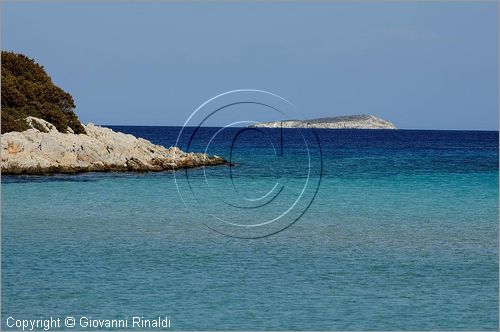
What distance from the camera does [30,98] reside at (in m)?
51.4

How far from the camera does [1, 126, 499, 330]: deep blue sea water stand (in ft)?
48.6

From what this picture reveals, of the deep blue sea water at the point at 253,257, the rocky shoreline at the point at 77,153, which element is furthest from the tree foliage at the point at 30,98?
the deep blue sea water at the point at 253,257

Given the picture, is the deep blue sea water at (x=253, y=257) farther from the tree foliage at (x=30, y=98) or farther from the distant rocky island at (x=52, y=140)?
the tree foliage at (x=30, y=98)

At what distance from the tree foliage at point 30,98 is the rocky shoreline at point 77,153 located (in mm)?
1100

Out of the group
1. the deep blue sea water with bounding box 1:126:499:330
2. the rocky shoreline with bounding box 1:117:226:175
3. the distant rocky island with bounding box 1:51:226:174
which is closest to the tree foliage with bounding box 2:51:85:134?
the distant rocky island with bounding box 1:51:226:174

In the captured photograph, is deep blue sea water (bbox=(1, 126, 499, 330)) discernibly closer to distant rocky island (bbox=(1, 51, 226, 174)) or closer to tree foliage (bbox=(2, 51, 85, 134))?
distant rocky island (bbox=(1, 51, 226, 174))

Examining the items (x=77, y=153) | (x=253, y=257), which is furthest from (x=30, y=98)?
(x=253, y=257)

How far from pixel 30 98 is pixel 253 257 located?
35.4m

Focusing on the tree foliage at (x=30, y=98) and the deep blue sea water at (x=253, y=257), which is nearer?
the deep blue sea water at (x=253, y=257)

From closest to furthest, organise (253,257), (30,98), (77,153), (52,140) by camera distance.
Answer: (253,257), (52,140), (77,153), (30,98)

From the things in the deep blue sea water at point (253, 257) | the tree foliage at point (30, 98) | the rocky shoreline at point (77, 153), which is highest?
the tree foliage at point (30, 98)

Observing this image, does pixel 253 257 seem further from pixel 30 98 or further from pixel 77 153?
pixel 30 98

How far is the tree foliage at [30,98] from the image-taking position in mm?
47906

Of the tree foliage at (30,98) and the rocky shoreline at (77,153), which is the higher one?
the tree foliage at (30,98)
